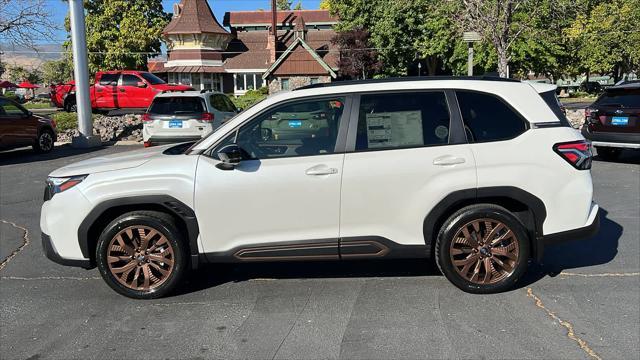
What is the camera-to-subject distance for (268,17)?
61.8 meters

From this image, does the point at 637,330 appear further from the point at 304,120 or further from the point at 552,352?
the point at 304,120

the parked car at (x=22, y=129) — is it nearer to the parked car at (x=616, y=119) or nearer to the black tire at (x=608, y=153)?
the parked car at (x=616, y=119)

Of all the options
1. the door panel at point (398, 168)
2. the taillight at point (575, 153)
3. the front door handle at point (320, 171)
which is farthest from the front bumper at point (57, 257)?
the taillight at point (575, 153)

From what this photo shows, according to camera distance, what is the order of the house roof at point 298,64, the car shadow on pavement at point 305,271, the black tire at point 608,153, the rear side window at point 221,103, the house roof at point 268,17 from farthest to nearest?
the house roof at point 268,17 < the house roof at point 298,64 < the rear side window at point 221,103 < the black tire at point 608,153 < the car shadow on pavement at point 305,271

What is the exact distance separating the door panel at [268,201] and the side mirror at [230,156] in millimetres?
54

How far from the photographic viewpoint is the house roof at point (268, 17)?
61075mm

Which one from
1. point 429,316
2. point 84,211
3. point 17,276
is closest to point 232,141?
point 84,211

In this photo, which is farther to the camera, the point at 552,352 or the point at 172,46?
the point at 172,46

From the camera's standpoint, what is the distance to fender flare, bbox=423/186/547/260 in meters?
4.55

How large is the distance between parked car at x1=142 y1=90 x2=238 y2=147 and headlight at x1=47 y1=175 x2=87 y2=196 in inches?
295

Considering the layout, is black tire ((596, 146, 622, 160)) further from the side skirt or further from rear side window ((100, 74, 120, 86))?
rear side window ((100, 74, 120, 86))

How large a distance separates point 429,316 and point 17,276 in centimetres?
Result: 403

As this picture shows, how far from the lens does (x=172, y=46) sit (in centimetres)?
5516

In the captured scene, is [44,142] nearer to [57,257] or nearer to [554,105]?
[57,257]
